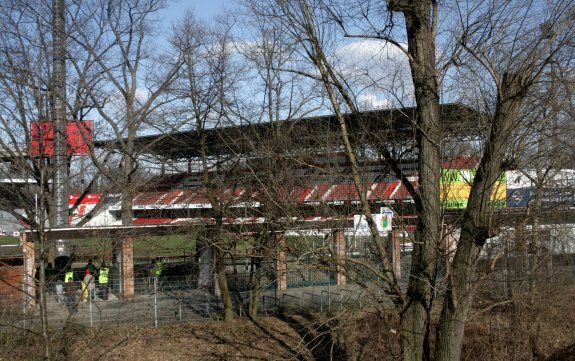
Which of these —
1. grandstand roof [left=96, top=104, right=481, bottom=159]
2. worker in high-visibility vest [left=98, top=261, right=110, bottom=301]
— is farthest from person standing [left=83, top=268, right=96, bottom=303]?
grandstand roof [left=96, top=104, right=481, bottom=159]

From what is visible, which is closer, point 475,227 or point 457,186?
→ point 475,227

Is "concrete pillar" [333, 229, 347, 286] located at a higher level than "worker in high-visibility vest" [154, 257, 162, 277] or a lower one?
higher

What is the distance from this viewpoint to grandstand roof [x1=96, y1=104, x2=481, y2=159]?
26.0ft

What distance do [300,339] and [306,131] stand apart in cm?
563

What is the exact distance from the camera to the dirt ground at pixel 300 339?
1294cm

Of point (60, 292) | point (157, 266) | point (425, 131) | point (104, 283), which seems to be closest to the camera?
point (425, 131)

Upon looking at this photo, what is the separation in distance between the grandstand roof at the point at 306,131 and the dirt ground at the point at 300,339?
3689mm

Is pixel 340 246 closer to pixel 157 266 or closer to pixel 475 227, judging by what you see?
pixel 475 227

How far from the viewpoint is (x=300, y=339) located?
15.2 metres

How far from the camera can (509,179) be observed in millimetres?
9031

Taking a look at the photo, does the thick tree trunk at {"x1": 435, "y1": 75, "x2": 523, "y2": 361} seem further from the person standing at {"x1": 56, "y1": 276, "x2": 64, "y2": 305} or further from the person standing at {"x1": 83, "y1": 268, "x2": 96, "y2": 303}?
the person standing at {"x1": 56, "y1": 276, "x2": 64, "y2": 305}

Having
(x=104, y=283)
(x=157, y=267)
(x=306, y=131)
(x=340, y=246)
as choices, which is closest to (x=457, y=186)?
(x=340, y=246)

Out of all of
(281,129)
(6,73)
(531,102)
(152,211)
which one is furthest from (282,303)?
(531,102)

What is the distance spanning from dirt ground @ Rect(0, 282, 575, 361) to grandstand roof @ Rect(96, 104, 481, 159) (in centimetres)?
369
